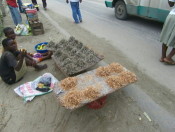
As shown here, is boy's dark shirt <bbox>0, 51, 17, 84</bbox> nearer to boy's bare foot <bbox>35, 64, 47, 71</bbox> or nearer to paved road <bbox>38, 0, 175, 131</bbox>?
boy's bare foot <bbox>35, 64, 47, 71</bbox>

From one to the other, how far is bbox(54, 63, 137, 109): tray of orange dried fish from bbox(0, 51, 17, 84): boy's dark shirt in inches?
45.7

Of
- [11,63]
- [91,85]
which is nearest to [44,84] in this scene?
[11,63]

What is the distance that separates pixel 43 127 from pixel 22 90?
102 cm

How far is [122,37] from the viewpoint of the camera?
547 centimetres

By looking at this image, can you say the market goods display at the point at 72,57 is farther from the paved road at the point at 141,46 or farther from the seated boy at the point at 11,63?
the paved road at the point at 141,46

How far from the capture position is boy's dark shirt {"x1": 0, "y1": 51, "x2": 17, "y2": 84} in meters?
3.05

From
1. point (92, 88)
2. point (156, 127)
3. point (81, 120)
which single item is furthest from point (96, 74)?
point (156, 127)

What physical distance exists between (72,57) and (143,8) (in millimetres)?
3833

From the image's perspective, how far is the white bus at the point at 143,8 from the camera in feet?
16.9

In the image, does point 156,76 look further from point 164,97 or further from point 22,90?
point 22,90

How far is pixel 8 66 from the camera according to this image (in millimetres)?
3248

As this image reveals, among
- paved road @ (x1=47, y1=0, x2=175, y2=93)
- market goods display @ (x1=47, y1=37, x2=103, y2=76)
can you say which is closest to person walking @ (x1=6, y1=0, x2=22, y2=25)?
paved road @ (x1=47, y1=0, x2=175, y2=93)

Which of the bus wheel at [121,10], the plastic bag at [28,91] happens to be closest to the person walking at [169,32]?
the plastic bag at [28,91]

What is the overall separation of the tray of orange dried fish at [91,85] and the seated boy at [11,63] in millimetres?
1176
